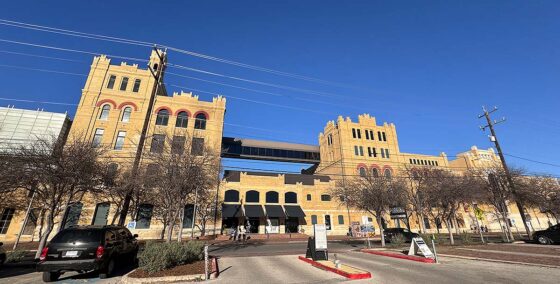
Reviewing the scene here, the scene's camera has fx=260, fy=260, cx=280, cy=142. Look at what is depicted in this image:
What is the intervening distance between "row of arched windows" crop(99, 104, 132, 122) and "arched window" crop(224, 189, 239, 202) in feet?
58.6

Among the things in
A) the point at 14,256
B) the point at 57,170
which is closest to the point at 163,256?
the point at 14,256

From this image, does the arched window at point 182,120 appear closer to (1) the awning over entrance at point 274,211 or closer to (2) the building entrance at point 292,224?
(1) the awning over entrance at point 274,211

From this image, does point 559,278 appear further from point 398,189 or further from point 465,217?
point 465,217

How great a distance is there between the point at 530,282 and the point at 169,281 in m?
11.1

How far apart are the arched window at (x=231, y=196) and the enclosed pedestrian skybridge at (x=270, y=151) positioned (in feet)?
49.5

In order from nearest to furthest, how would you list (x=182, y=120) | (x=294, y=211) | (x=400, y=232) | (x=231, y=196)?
(x=400, y=232)
(x=231, y=196)
(x=294, y=211)
(x=182, y=120)

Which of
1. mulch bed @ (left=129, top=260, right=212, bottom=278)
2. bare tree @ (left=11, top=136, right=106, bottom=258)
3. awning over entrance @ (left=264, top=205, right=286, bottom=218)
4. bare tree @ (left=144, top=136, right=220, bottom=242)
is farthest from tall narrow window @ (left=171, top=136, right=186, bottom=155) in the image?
awning over entrance @ (left=264, top=205, right=286, bottom=218)

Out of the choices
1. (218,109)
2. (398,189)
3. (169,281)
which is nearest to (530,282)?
(169,281)

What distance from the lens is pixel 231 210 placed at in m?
35.9

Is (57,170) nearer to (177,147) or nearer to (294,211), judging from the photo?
(177,147)

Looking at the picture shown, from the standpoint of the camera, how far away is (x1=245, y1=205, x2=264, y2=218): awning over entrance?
3581 cm

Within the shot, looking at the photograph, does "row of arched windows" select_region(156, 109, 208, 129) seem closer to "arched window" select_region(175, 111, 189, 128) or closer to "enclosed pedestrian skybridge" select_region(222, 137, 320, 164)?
"arched window" select_region(175, 111, 189, 128)

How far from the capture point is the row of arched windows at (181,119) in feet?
128

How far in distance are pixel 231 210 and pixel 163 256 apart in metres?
26.9
